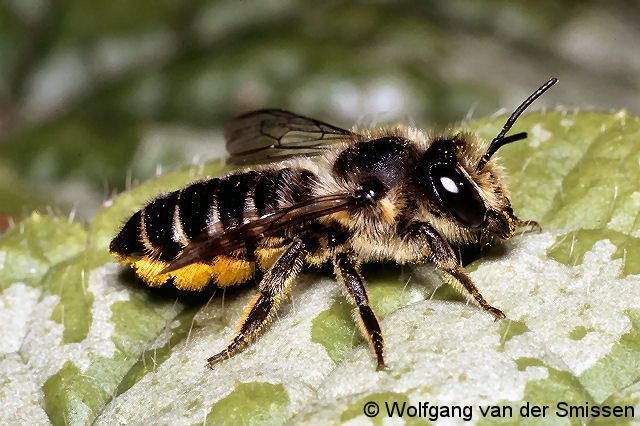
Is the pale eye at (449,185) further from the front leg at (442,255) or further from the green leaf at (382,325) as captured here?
the green leaf at (382,325)

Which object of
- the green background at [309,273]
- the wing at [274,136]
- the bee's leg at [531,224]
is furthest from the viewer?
the wing at [274,136]

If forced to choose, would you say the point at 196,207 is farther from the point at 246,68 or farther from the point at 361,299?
the point at 246,68

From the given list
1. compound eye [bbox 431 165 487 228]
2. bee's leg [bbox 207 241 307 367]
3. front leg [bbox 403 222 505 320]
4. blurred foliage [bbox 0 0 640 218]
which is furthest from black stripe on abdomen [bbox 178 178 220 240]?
blurred foliage [bbox 0 0 640 218]

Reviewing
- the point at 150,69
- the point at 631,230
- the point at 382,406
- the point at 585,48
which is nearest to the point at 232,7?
the point at 150,69

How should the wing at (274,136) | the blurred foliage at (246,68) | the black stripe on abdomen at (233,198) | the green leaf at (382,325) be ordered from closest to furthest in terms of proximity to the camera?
the green leaf at (382,325), the black stripe on abdomen at (233,198), the wing at (274,136), the blurred foliage at (246,68)

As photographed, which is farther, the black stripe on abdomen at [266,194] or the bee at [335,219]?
the black stripe on abdomen at [266,194]

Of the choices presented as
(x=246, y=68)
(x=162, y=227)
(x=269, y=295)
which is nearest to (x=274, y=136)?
(x=162, y=227)

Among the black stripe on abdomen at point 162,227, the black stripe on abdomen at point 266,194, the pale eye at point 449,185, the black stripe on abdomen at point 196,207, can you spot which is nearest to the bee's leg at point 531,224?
the pale eye at point 449,185

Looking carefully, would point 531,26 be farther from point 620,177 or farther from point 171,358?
point 171,358
